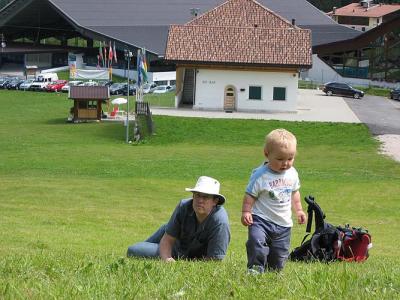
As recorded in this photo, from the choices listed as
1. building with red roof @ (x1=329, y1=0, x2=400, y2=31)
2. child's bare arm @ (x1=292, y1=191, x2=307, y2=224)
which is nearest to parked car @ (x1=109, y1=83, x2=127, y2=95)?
building with red roof @ (x1=329, y1=0, x2=400, y2=31)

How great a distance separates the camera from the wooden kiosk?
45.0 metres

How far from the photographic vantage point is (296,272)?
609 cm

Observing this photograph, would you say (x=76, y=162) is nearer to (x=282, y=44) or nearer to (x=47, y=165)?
(x=47, y=165)

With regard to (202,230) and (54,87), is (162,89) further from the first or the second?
(202,230)

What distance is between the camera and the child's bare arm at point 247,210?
639 centimetres

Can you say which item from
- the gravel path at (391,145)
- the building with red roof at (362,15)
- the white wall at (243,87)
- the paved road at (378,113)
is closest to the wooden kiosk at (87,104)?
the white wall at (243,87)

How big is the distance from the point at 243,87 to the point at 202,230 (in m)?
38.5

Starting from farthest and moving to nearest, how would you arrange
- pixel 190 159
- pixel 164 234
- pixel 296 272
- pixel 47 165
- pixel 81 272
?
pixel 190 159, pixel 47 165, pixel 164 234, pixel 296 272, pixel 81 272

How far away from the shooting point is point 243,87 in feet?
148

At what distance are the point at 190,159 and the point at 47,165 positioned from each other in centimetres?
507

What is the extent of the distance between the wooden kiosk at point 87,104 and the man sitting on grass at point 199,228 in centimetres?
3812

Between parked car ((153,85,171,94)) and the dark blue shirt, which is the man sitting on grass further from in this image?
parked car ((153,85,171,94))

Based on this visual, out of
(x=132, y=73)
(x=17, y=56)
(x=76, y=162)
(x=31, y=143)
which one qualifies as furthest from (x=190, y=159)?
(x=17, y=56)

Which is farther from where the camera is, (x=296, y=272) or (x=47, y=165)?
(x=47, y=165)
